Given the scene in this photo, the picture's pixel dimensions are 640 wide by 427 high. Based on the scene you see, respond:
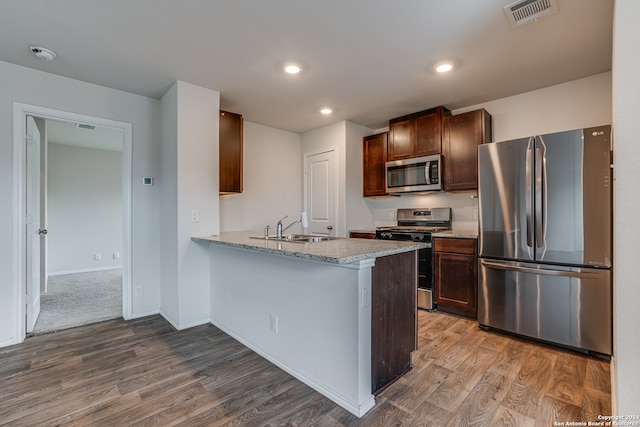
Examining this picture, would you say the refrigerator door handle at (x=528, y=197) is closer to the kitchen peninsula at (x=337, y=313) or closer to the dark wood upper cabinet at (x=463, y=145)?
the dark wood upper cabinet at (x=463, y=145)

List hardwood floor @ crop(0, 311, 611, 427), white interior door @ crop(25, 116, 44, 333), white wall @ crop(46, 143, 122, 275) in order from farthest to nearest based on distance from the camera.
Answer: white wall @ crop(46, 143, 122, 275)
white interior door @ crop(25, 116, 44, 333)
hardwood floor @ crop(0, 311, 611, 427)

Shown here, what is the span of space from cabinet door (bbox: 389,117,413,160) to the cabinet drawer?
1196 mm

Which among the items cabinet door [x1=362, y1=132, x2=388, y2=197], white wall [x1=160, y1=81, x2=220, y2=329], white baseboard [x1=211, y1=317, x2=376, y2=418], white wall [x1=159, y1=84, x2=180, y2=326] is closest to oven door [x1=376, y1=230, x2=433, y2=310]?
cabinet door [x1=362, y1=132, x2=388, y2=197]

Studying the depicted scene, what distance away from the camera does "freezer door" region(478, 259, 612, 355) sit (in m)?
2.31

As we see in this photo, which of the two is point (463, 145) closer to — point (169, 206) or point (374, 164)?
point (374, 164)

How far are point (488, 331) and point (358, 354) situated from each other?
1.86m

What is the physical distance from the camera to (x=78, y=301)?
3.89 metres

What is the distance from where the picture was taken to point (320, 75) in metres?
2.83

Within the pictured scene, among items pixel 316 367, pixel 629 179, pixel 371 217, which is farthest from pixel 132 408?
pixel 371 217

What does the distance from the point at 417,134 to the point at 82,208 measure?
633cm

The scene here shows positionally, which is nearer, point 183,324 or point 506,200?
point 506,200

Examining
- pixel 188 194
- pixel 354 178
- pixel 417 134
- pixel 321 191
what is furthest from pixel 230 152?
pixel 417 134

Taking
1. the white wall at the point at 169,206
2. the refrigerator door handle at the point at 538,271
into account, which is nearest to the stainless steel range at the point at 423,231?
the refrigerator door handle at the point at 538,271

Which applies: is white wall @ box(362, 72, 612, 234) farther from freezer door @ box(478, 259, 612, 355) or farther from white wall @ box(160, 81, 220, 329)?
white wall @ box(160, 81, 220, 329)
